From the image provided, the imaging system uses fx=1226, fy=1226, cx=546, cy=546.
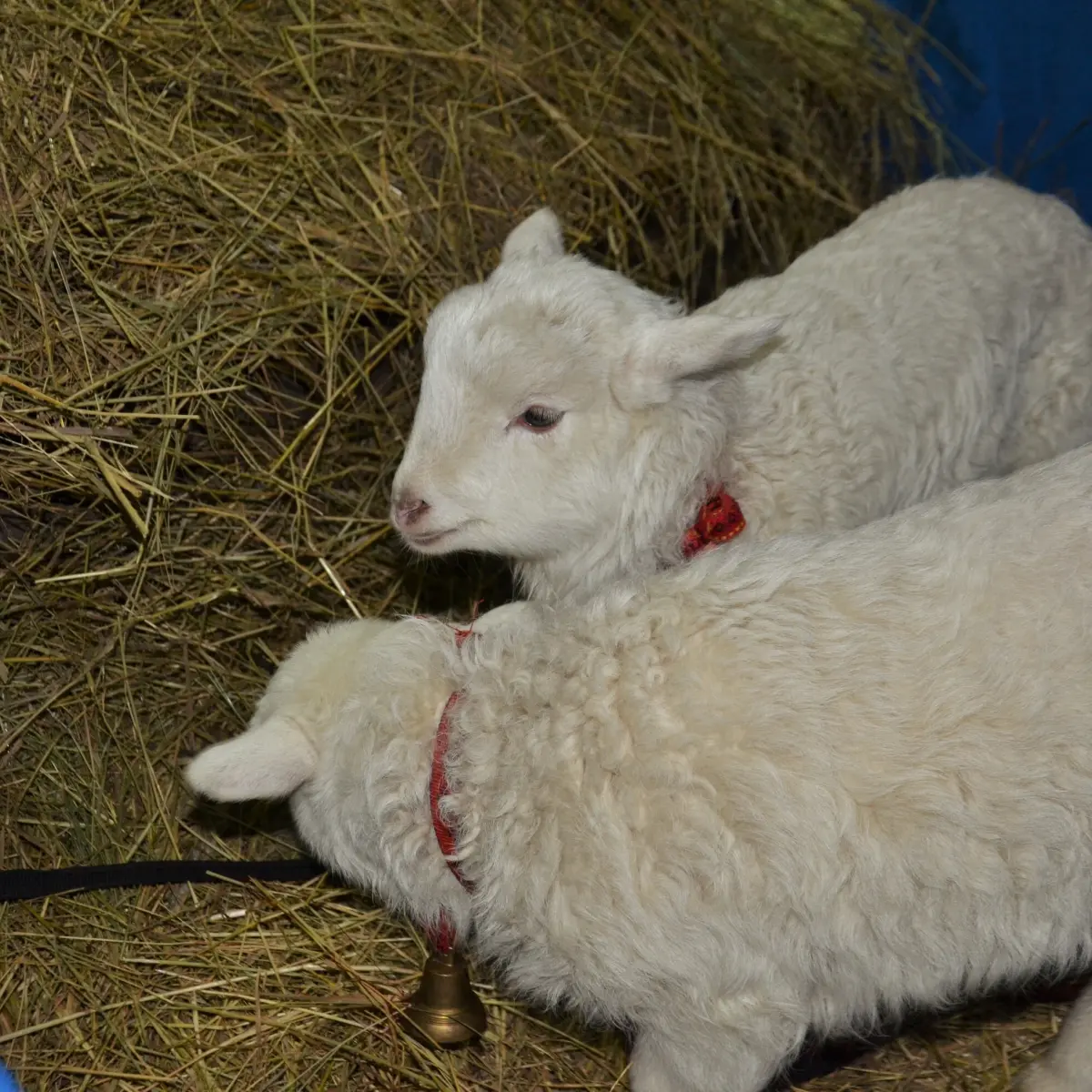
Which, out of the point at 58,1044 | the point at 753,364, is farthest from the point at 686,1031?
the point at 753,364

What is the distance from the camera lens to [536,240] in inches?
130

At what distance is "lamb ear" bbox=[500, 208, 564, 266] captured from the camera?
10.7ft

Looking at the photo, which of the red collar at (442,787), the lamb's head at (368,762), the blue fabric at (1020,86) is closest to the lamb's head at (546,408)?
the lamb's head at (368,762)

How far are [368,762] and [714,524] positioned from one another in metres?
1.17

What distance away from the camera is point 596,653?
2.40m

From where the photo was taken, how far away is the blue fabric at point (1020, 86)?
4547mm

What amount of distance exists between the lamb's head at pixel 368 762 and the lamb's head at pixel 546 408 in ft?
1.30

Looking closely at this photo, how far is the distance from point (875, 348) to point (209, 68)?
2105 mm

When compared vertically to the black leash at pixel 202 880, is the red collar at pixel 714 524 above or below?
above

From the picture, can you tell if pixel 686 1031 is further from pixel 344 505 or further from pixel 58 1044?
pixel 344 505

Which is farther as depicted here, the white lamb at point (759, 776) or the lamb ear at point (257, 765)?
the lamb ear at point (257, 765)

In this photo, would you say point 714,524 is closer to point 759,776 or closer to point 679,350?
point 679,350

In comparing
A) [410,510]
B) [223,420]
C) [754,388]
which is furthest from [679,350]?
[223,420]

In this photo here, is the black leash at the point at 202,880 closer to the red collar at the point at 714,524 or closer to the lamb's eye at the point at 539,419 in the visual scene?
the red collar at the point at 714,524
